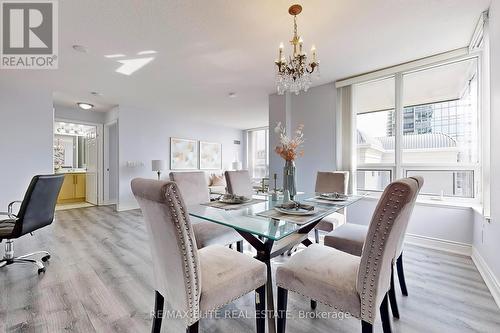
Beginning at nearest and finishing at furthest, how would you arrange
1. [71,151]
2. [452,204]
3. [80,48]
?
[80,48]
[452,204]
[71,151]

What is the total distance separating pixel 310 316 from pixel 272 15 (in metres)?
2.54

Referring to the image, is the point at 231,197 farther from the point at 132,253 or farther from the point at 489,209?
the point at 489,209

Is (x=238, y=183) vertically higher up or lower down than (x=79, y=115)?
lower down

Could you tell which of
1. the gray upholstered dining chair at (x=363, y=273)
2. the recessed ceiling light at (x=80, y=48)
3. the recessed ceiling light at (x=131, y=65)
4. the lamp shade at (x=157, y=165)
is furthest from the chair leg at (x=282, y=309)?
the lamp shade at (x=157, y=165)

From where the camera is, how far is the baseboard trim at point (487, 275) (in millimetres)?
1752

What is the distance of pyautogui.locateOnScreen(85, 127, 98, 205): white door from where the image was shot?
5938mm

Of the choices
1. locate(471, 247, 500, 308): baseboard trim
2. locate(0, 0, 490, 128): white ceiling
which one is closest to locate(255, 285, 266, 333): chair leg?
locate(471, 247, 500, 308): baseboard trim

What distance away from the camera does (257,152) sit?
8320mm

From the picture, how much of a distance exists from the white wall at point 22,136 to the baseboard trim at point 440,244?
6.19m

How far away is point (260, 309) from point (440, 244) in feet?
9.14

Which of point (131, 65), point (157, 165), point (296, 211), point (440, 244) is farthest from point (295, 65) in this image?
point (157, 165)

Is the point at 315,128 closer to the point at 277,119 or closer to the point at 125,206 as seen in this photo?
the point at 277,119

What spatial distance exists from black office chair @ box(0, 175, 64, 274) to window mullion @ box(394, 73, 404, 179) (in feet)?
14.1

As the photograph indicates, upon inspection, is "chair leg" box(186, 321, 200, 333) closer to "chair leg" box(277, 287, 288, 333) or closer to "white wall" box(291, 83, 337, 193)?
"chair leg" box(277, 287, 288, 333)
